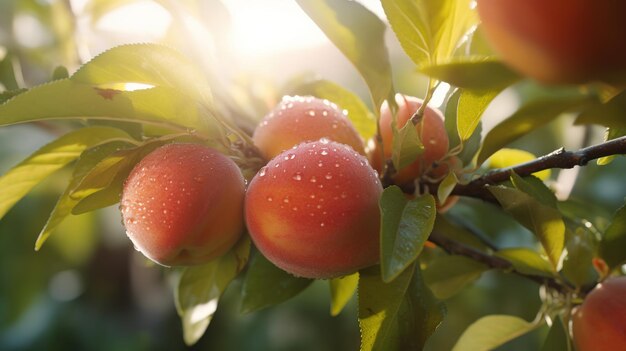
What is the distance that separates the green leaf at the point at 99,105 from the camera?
56 centimetres

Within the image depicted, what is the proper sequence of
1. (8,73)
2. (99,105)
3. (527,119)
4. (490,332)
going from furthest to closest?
(8,73) < (490,332) < (99,105) < (527,119)

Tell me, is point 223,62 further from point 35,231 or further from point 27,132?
point 27,132

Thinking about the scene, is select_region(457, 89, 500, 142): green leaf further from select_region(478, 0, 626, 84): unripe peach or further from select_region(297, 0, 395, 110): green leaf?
select_region(478, 0, 626, 84): unripe peach

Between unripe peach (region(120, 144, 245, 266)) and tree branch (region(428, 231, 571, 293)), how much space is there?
0.24 m

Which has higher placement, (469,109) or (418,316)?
(469,109)

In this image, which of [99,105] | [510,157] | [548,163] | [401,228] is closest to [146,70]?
[99,105]

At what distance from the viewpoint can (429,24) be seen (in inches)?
20.6

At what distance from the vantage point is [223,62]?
0.92 m

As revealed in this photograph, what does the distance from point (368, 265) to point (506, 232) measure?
29.7 inches

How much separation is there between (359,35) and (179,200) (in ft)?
0.71

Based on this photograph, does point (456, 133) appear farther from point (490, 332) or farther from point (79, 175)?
point (79, 175)

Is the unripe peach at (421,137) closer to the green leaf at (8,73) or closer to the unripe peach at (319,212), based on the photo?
the unripe peach at (319,212)

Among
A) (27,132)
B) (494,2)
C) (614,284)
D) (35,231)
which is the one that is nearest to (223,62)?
(614,284)

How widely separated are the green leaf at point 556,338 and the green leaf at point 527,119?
0.67ft
